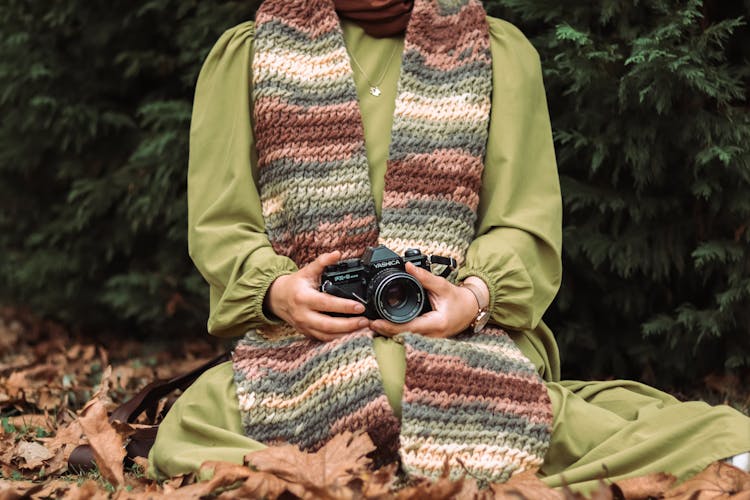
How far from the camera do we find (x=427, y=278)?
2008 millimetres

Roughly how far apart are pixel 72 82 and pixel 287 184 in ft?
7.33

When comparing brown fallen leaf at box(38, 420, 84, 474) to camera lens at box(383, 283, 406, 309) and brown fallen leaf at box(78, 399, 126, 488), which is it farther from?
camera lens at box(383, 283, 406, 309)

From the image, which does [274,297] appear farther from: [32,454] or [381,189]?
[32,454]

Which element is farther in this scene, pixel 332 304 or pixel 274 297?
pixel 274 297

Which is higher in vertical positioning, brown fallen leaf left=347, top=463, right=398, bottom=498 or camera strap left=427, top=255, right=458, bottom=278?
camera strap left=427, top=255, right=458, bottom=278

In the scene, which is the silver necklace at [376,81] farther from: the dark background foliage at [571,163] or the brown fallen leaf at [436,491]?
the brown fallen leaf at [436,491]

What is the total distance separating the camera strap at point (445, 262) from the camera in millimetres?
2072

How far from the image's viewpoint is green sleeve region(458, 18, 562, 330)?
214 centimetres

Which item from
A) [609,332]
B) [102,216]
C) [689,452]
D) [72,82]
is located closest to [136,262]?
[102,216]

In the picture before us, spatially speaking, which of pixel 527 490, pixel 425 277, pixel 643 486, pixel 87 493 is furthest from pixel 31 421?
pixel 643 486

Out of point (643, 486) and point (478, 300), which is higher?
point (478, 300)

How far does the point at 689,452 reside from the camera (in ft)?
6.15

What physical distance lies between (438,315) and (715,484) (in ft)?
2.12

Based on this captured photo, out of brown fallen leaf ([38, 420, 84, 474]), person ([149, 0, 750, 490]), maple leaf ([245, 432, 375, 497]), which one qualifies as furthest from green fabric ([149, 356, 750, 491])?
brown fallen leaf ([38, 420, 84, 474])
